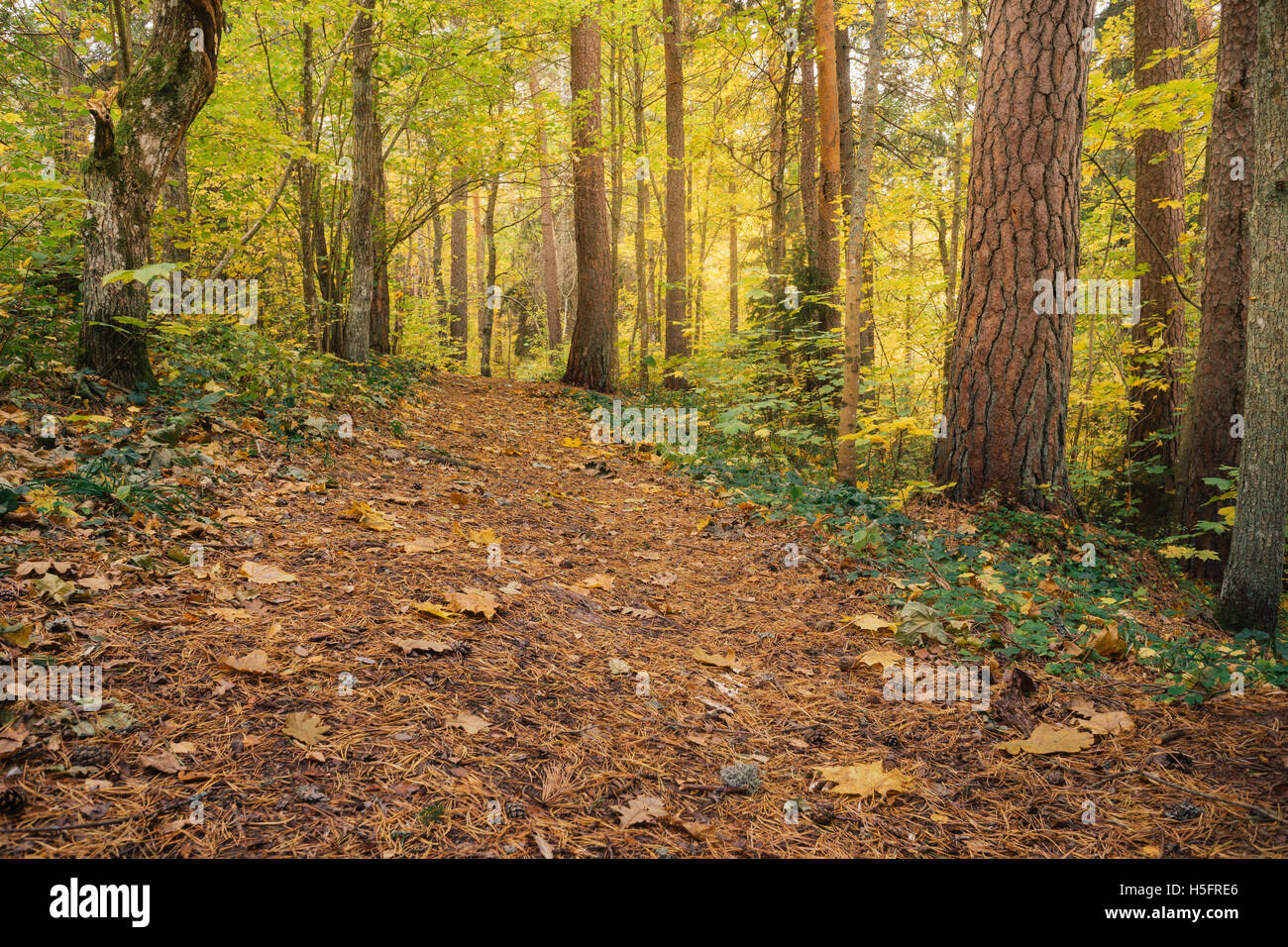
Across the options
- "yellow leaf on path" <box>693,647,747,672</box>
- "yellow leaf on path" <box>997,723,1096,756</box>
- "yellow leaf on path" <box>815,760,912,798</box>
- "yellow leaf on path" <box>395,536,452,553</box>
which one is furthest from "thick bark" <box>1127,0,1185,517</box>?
"yellow leaf on path" <box>395,536,452,553</box>

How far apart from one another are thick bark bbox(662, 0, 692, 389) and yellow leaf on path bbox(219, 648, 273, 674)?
10.2 metres

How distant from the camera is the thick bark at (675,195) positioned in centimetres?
1263

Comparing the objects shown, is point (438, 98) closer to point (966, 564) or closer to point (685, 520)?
point (685, 520)

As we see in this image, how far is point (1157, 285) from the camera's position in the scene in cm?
798

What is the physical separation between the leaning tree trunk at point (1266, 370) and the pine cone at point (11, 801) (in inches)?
218

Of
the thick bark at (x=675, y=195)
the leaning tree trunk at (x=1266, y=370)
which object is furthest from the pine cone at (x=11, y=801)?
the thick bark at (x=675, y=195)

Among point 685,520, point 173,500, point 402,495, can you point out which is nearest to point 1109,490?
point 685,520

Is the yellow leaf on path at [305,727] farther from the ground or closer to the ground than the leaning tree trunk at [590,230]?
closer to the ground

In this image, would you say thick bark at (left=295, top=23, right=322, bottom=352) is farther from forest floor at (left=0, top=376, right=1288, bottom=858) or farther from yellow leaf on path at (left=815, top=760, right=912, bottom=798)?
yellow leaf on path at (left=815, top=760, right=912, bottom=798)

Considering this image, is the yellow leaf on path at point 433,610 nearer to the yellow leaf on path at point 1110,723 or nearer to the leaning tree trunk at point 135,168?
the yellow leaf on path at point 1110,723

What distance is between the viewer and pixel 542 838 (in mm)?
1852

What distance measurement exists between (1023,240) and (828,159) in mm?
5866

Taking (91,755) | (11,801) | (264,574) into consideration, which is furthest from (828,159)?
(11,801)

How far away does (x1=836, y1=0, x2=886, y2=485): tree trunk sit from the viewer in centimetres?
586
